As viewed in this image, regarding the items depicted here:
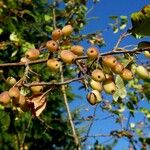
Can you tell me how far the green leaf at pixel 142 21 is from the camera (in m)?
1.43

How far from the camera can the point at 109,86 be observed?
1522mm

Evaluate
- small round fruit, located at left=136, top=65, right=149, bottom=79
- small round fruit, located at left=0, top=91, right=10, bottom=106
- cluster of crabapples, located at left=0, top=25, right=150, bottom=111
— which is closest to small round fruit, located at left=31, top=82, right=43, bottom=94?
cluster of crabapples, located at left=0, top=25, right=150, bottom=111

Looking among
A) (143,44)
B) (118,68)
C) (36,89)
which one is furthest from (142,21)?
(36,89)

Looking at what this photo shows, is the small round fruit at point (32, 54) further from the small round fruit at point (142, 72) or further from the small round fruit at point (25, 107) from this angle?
the small round fruit at point (142, 72)

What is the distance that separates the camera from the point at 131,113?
16.6 feet

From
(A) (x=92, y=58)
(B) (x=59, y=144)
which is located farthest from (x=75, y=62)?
(B) (x=59, y=144)

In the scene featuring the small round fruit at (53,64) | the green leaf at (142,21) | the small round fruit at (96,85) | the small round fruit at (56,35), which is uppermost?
the small round fruit at (56,35)

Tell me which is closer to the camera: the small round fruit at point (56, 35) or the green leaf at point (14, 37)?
the small round fruit at point (56, 35)

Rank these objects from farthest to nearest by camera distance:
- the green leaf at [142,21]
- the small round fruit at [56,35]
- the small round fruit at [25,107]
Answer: the small round fruit at [56,35], the small round fruit at [25,107], the green leaf at [142,21]

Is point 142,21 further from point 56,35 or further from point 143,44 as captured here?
point 56,35

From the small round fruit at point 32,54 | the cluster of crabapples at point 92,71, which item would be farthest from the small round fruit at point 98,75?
the small round fruit at point 32,54

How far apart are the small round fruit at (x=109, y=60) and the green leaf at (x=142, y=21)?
0.42 ft

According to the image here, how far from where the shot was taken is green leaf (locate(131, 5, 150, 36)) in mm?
1433

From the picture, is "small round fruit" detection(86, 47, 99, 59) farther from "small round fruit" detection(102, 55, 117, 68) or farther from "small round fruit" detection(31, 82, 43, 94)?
"small round fruit" detection(31, 82, 43, 94)
